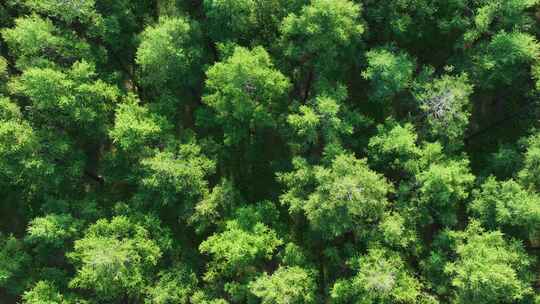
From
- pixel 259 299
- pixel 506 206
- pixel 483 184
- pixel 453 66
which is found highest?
pixel 453 66

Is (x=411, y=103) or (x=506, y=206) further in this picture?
(x=411, y=103)

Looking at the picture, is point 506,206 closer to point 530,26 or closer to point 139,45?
point 530,26

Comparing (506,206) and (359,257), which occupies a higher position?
(506,206)

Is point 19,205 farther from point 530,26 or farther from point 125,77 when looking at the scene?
point 530,26

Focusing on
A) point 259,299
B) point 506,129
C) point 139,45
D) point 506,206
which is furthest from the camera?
point 506,129

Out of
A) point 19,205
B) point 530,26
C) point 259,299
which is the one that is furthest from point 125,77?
point 530,26

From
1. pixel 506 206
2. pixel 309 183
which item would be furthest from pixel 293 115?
pixel 506 206

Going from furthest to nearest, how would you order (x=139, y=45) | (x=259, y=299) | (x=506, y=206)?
1. (x=139, y=45)
2. (x=259, y=299)
3. (x=506, y=206)
